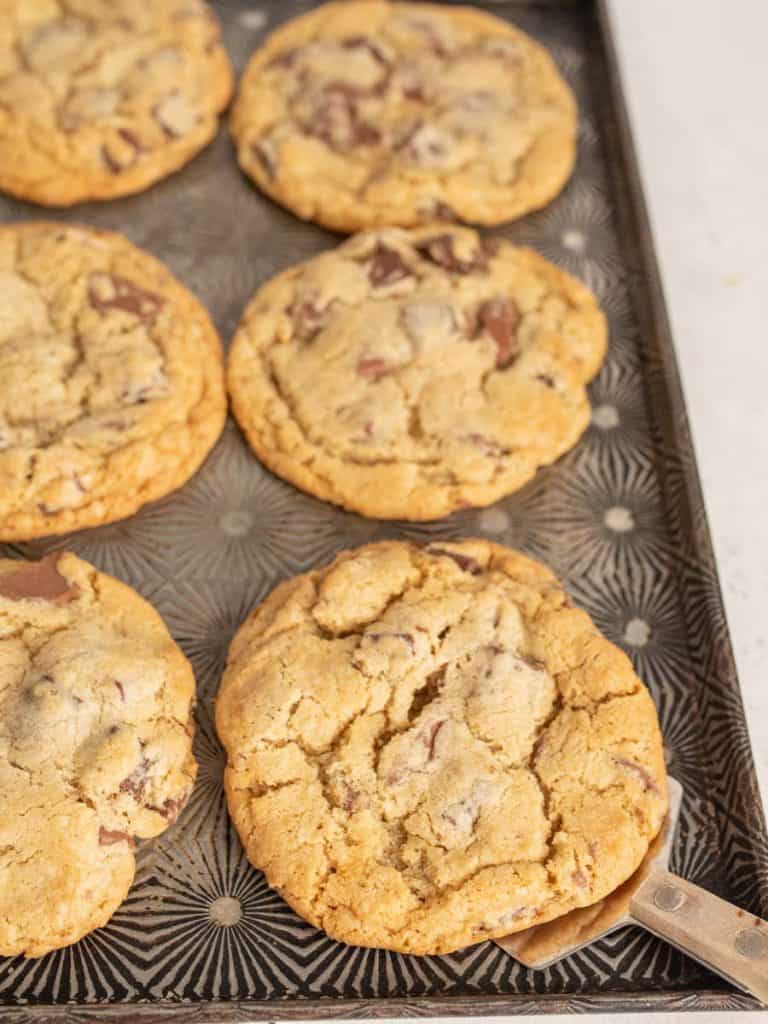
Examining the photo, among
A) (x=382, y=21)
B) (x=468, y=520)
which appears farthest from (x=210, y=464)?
(x=382, y=21)

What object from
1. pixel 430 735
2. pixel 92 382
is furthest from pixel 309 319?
pixel 430 735

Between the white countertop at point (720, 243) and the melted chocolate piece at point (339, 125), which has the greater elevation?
the melted chocolate piece at point (339, 125)

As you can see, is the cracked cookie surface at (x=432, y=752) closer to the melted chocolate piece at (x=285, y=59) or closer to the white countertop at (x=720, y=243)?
the white countertop at (x=720, y=243)

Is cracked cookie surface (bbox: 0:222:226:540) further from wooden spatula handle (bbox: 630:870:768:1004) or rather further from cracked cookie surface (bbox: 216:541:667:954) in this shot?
wooden spatula handle (bbox: 630:870:768:1004)

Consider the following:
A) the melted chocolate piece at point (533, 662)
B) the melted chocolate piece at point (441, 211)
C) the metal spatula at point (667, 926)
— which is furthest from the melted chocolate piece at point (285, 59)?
the metal spatula at point (667, 926)

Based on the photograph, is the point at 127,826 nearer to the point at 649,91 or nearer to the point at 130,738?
the point at 130,738

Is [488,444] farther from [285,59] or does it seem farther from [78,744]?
[285,59]
